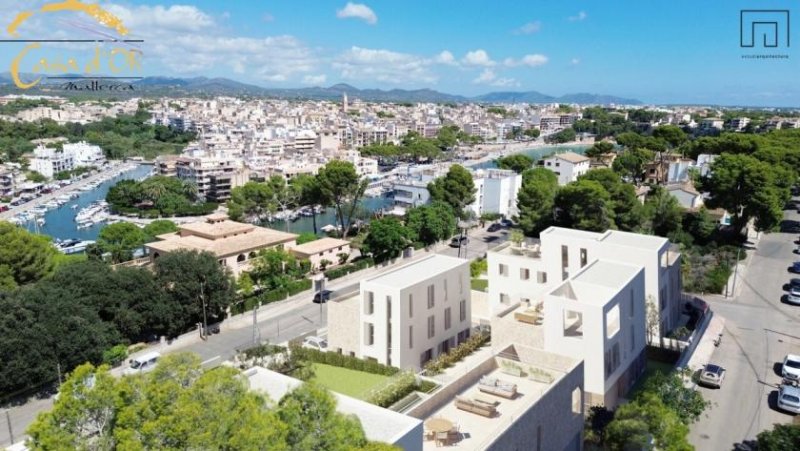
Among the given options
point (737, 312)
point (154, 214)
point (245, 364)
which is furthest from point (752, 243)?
point (154, 214)

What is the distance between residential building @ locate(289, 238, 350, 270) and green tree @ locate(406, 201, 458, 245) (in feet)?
13.8

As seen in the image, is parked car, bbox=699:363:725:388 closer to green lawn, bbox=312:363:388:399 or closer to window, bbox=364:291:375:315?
green lawn, bbox=312:363:388:399

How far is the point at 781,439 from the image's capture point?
12.2 metres

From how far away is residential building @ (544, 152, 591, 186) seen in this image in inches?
2130

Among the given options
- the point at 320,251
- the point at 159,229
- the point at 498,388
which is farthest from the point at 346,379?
the point at 159,229

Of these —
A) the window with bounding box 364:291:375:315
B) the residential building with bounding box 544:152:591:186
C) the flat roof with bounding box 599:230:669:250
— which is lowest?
the window with bounding box 364:291:375:315

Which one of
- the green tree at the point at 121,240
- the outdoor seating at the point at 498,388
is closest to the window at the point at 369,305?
the outdoor seating at the point at 498,388

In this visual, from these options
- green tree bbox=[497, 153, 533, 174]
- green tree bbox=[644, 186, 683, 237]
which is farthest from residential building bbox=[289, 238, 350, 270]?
green tree bbox=[497, 153, 533, 174]

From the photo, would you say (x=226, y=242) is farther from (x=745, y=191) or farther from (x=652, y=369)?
(x=745, y=191)

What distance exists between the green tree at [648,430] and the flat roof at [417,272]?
22.5 feet

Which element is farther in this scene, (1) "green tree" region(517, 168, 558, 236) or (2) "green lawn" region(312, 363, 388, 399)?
(1) "green tree" region(517, 168, 558, 236)

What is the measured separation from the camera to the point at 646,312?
757 inches

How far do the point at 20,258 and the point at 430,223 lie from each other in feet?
68.0

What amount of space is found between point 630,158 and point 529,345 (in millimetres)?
38768
